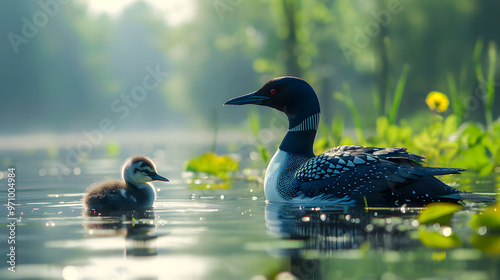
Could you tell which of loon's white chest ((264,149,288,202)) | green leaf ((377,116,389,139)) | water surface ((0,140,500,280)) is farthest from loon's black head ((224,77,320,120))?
green leaf ((377,116,389,139))

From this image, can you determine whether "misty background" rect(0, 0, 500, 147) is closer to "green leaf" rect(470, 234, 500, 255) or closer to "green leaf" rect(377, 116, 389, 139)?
"green leaf" rect(377, 116, 389, 139)

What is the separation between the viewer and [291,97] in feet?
18.8

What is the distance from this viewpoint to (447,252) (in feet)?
10.1

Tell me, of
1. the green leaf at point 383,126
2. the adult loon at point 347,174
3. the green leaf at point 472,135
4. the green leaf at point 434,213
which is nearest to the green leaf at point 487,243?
the green leaf at point 434,213

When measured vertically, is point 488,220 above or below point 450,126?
below

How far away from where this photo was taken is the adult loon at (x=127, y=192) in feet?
17.8

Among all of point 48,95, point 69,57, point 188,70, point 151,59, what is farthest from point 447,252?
point 151,59

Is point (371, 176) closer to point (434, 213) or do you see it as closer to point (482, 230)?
point (434, 213)

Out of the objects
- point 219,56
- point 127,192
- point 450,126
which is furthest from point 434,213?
point 219,56

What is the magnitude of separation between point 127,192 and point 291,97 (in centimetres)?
168

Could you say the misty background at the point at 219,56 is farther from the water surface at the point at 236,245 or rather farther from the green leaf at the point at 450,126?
the water surface at the point at 236,245

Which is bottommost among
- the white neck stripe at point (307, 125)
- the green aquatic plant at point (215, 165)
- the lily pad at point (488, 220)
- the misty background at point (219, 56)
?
the lily pad at point (488, 220)

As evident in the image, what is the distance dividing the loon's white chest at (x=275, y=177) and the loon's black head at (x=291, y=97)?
1.38 ft

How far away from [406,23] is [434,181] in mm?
Result: 23187
